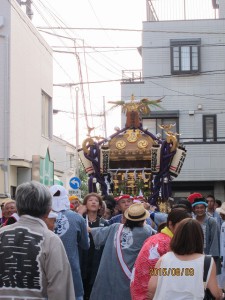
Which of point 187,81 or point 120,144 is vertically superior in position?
point 187,81

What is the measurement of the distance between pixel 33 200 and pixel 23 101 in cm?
1878

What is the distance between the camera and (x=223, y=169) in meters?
28.8

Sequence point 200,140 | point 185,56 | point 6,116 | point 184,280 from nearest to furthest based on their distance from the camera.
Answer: point 184,280, point 6,116, point 200,140, point 185,56

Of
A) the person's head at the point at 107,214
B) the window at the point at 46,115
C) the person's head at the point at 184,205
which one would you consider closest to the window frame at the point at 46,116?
the window at the point at 46,115

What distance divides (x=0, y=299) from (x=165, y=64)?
25.9 metres

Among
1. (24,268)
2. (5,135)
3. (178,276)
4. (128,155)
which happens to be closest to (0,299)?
(24,268)

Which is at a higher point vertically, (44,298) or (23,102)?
(23,102)

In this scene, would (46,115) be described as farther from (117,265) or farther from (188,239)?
(188,239)

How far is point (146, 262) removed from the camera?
6.32 meters

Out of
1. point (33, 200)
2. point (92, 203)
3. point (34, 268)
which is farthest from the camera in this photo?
point (92, 203)

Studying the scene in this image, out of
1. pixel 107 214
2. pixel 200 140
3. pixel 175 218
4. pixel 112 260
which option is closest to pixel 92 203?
pixel 107 214

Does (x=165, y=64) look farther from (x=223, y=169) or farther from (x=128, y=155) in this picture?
(x=128, y=155)

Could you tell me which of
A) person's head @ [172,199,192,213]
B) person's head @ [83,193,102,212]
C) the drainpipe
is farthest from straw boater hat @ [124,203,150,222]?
the drainpipe
